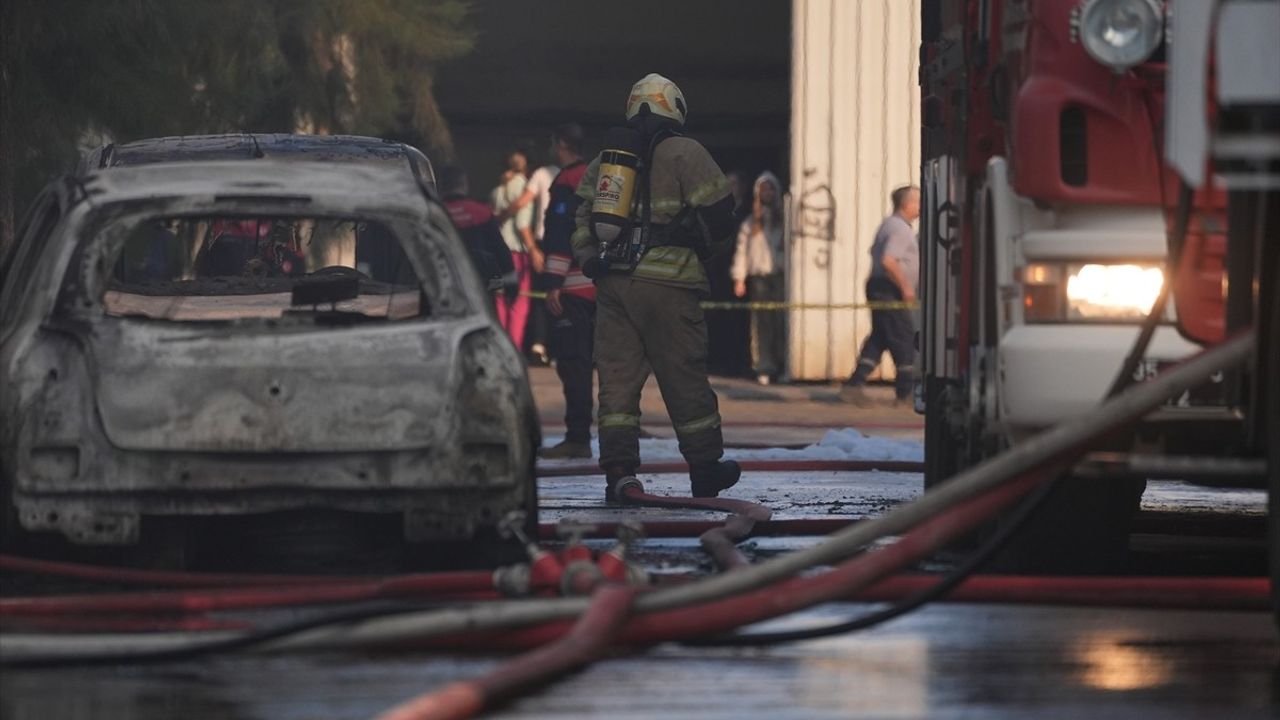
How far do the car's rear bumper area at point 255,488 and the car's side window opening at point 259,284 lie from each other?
638 mm

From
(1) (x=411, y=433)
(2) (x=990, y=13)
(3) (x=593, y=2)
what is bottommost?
(1) (x=411, y=433)

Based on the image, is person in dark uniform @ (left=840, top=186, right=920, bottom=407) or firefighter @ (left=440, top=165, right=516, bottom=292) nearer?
firefighter @ (left=440, top=165, right=516, bottom=292)

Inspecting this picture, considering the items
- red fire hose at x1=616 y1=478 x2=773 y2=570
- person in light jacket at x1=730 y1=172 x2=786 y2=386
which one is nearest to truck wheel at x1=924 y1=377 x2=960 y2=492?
red fire hose at x1=616 y1=478 x2=773 y2=570

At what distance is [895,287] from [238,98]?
5.13 metres

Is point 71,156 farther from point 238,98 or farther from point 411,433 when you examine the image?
point 411,433

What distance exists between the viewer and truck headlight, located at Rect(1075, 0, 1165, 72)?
313 inches

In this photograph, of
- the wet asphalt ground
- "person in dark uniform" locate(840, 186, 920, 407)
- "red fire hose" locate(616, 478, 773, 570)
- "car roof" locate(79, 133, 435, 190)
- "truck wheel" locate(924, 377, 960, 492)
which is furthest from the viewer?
"person in dark uniform" locate(840, 186, 920, 407)

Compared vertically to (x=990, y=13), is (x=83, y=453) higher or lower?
lower

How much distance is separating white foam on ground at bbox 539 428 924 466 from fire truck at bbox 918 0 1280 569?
17.1 ft

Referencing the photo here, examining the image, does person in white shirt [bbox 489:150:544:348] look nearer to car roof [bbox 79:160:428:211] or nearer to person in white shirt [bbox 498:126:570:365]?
person in white shirt [bbox 498:126:570:365]

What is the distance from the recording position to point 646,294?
12305 mm

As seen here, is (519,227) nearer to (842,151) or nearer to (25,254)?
(842,151)

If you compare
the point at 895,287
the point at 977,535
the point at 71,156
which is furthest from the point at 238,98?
the point at 977,535

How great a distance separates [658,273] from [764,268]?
11.8m
